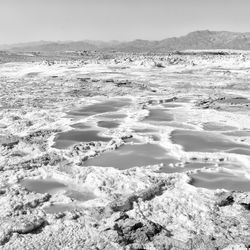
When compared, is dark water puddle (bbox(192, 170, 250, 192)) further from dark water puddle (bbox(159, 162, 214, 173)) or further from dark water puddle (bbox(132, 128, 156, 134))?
dark water puddle (bbox(132, 128, 156, 134))

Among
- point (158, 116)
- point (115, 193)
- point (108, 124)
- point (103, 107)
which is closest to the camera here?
point (115, 193)

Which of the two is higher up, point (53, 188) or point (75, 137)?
point (53, 188)

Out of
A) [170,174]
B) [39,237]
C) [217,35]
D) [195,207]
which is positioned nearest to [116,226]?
[39,237]

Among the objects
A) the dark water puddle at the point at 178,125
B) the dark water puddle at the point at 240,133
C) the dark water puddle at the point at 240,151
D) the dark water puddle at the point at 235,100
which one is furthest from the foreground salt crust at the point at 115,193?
the dark water puddle at the point at 235,100

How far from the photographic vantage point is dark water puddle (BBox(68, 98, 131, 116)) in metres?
15.2

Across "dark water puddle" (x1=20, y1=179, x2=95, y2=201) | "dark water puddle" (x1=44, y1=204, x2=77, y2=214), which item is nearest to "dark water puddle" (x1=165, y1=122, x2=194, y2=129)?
"dark water puddle" (x1=20, y1=179, x2=95, y2=201)

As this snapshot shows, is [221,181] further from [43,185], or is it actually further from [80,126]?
[80,126]

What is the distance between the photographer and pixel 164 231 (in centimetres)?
594

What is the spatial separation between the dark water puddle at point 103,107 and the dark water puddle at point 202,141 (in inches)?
155

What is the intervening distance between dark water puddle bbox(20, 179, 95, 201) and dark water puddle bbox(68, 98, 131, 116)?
6936 millimetres

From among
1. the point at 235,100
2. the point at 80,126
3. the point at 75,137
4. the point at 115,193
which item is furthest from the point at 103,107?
the point at 115,193

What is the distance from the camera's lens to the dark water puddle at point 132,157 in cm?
928

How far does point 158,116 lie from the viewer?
1459 centimetres

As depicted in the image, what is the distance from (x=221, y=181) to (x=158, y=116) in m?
6.51
